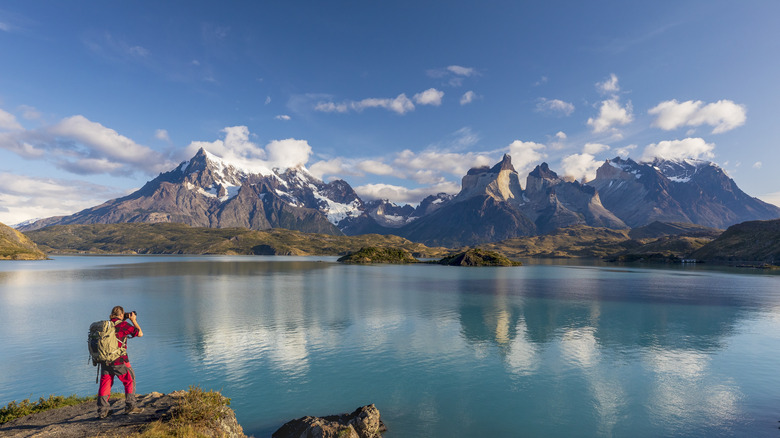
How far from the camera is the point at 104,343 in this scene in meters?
18.3

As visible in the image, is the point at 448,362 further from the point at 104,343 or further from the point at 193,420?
the point at 104,343

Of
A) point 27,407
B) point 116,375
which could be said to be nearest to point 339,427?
point 116,375

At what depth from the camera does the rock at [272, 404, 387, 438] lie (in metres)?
22.2

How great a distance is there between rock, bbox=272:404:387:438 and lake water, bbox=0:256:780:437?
1841mm

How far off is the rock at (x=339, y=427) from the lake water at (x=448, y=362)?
1.84m

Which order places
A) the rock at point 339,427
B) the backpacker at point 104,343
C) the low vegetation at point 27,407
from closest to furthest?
the backpacker at point 104,343 < the low vegetation at point 27,407 < the rock at point 339,427

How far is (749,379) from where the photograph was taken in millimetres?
37062

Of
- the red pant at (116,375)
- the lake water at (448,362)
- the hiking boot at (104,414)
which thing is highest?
the red pant at (116,375)

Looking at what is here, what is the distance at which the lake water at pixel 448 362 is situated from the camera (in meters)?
28.1

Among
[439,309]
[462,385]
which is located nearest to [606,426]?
[462,385]

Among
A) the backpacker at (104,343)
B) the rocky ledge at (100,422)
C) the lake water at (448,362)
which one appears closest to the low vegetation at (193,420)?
the rocky ledge at (100,422)

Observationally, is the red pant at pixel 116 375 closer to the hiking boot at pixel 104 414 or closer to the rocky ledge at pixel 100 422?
the hiking boot at pixel 104 414

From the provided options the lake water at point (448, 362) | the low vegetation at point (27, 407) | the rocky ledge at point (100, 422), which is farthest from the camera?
the lake water at point (448, 362)

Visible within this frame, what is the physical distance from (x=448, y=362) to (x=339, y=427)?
2077 centimetres
